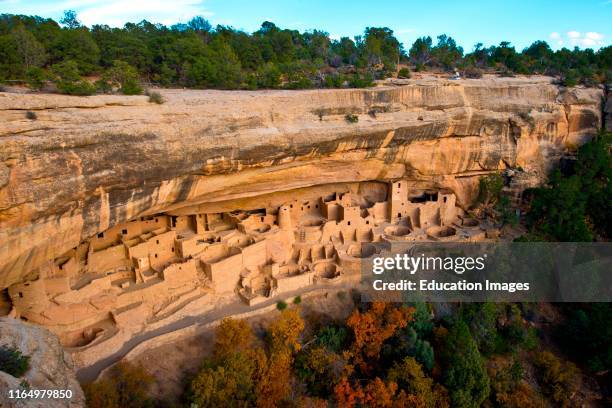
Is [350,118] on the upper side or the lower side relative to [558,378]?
upper

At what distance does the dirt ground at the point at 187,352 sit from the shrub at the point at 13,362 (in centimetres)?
562

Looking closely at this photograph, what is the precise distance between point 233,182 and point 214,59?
280 inches

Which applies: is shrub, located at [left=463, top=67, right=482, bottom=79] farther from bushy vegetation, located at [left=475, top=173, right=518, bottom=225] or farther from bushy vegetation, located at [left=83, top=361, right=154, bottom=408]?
bushy vegetation, located at [left=83, top=361, right=154, bottom=408]

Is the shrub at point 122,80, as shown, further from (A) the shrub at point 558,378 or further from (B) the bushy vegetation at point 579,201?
(B) the bushy vegetation at point 579,201

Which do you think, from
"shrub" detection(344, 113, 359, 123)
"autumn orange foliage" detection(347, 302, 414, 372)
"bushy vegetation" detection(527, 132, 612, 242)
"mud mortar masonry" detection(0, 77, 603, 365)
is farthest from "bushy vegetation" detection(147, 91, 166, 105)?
"bushy vegetation" detection(527, 132, 612, 242)

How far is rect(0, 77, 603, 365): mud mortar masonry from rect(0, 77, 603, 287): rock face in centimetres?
5

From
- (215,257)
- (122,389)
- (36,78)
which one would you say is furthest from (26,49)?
(122,389)

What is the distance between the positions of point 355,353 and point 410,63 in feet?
74.7

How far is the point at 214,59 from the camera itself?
18.6 m

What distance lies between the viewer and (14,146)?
8828 millimetres

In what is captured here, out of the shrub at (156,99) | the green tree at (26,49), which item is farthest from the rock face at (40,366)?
the green tree at (26,49)

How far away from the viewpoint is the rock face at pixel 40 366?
5849mm

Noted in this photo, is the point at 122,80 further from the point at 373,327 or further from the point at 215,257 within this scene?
the point at 373,327

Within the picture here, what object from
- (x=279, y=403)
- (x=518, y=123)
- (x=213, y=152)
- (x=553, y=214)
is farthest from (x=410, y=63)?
(x=279, y=403)
